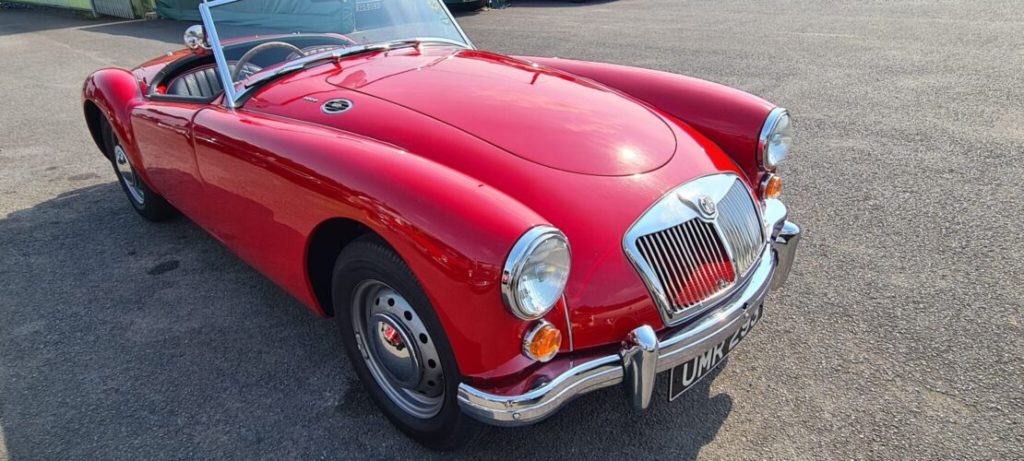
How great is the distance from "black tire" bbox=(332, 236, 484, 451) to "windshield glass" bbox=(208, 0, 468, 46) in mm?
1679

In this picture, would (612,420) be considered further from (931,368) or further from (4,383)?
(4,383)

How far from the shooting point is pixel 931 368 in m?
2.57

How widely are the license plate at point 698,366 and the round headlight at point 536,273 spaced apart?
54 centimetres

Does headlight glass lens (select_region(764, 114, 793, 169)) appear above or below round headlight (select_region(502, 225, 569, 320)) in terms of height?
below

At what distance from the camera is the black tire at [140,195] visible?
4148mm

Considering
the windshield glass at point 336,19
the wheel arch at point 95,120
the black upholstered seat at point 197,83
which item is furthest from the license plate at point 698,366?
the wheel arch at point 95,120

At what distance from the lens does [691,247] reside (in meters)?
2.17

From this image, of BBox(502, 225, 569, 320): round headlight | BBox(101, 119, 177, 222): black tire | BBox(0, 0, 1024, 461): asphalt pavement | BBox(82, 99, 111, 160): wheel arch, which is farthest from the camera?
BBox(82, 99, 111, 160): wheel arch

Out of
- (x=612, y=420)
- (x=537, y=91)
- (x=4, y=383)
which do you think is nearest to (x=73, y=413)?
(x=4, y=383)

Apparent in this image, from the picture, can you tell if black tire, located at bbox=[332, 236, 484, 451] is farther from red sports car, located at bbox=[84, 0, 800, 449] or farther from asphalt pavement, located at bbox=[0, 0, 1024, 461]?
asphalt pavement, located at bbox=[0, 0, 1024, 461]

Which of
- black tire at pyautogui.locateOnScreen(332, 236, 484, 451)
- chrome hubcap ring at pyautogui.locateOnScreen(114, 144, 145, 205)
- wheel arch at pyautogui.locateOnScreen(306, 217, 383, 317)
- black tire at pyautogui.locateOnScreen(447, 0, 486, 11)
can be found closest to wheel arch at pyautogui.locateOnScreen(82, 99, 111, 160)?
chrome hubcap ring at pyautogui.locateOnScreen(114, 144, 145, 205)

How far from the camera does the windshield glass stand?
3330 millimetres

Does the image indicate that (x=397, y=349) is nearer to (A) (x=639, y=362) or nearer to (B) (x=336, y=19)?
(A) (x=639, y=362)

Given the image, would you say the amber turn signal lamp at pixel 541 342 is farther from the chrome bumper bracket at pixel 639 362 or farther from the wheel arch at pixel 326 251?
the wheel arch at pixel 326 251
